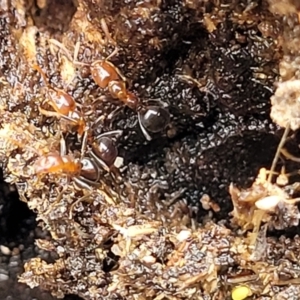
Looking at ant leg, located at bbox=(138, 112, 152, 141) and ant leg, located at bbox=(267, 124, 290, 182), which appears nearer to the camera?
ant leg, located at bbox=(267, 124, 290, 182)

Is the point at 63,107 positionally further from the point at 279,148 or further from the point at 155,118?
the point at 279,148

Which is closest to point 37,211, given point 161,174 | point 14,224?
point 14,224

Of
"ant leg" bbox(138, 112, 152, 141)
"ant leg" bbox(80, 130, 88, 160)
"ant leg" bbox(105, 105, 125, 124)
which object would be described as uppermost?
"ant leg" bbox(105, 105, 125, 124)

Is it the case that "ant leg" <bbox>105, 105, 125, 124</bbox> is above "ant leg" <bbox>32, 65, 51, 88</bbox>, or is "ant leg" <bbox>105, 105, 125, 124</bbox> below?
below

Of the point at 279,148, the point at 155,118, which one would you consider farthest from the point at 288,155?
the point at 155,118

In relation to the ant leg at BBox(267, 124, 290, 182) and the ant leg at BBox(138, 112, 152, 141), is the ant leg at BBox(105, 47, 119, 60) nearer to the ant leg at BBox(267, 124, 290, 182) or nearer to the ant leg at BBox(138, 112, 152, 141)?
the ant leg at BBox(138, 112, 152, 141)

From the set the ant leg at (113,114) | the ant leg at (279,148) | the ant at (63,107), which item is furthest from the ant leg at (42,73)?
the ant leg at (279,148)

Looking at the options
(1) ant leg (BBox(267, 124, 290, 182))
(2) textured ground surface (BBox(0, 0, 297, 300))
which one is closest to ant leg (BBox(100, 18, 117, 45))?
(2) textured ground surface (BBox(0, 0, 297, 300))
